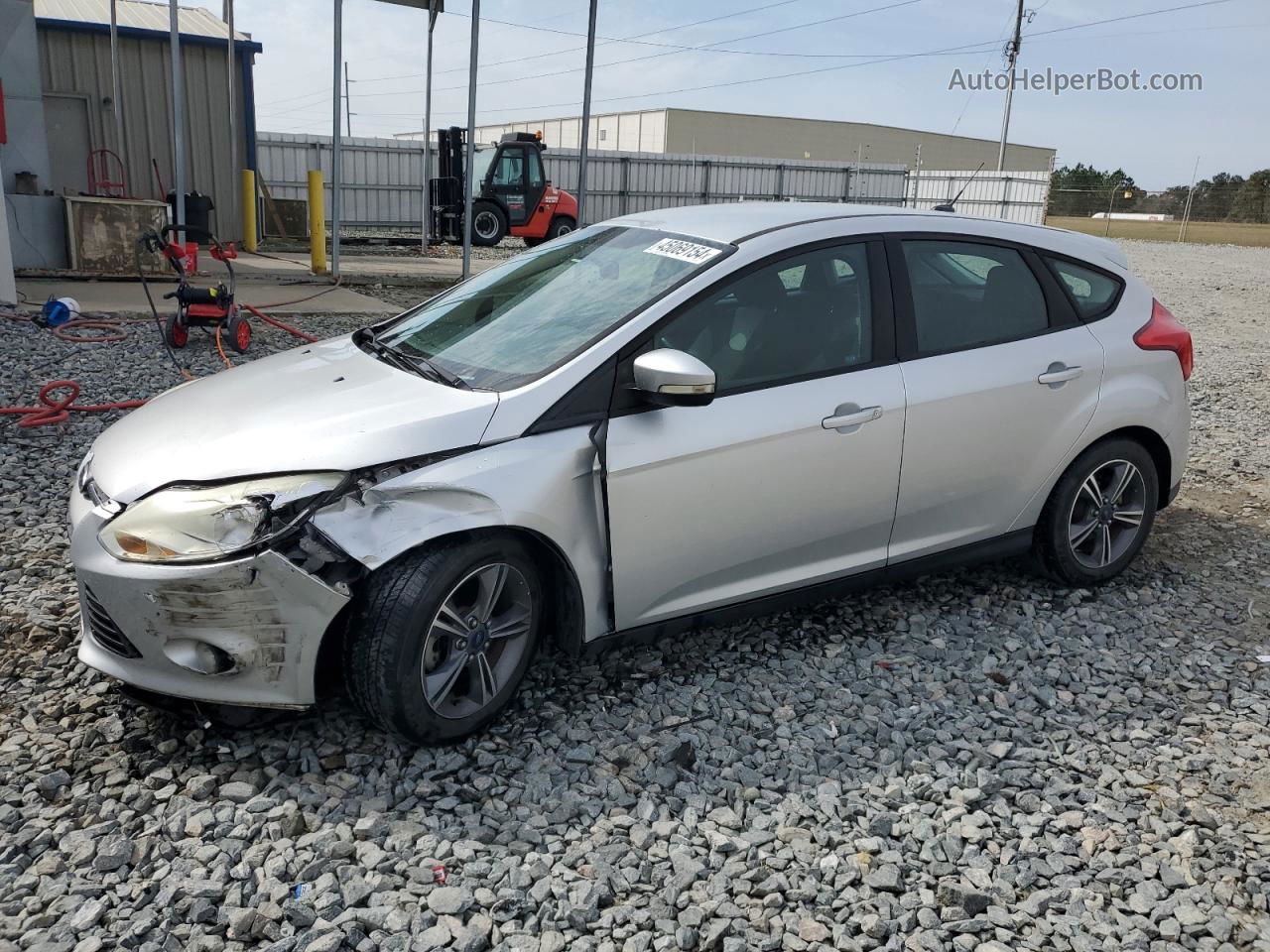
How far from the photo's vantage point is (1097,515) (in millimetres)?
4316

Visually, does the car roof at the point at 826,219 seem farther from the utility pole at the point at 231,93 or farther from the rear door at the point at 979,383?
the utility pole at the point at 231,93

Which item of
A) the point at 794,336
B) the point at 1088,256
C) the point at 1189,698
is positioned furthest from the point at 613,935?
the point at 1088,256

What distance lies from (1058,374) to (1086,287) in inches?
20.3

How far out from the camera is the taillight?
423cm

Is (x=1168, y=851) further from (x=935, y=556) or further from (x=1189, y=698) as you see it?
(x=935, y=556)

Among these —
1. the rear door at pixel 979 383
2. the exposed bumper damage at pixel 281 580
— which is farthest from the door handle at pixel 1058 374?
the exposed bumper damage at pixel 281 580

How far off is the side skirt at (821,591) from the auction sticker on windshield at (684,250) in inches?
47.5

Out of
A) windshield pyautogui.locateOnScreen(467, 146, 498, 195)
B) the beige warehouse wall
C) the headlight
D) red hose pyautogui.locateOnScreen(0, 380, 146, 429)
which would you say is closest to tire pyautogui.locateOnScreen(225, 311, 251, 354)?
red hose pyautogui.locateOnScreen(0, 380, 146, 429)

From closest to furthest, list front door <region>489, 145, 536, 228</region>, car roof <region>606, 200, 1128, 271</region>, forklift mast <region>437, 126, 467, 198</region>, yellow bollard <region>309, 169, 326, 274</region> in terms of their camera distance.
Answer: car roof <region>606, 200, 1128, 271</region> < yellow bollard <region>309, 169, 326, 274</region> < forklift mast <region>437, 126, 467, 198</region> < front door <region>489, 145, 536, 228</region>

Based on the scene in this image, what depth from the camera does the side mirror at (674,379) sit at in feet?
9.78

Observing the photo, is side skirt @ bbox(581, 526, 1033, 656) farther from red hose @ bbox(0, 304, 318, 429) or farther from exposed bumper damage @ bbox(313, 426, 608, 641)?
red hose @ bbox(0, 304, 318, 429)

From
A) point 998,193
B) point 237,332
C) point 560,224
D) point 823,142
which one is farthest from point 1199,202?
point 237,332

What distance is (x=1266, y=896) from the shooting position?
2.56 meters

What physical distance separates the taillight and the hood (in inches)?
113
